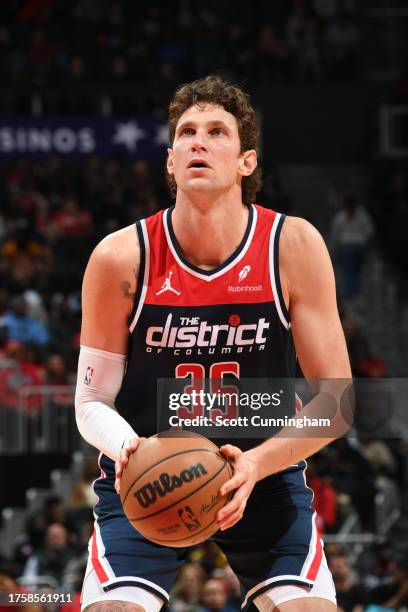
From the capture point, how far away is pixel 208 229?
5031 mm

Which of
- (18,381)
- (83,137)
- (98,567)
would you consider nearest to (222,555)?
(18,381)

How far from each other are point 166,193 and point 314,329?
11.7 metres

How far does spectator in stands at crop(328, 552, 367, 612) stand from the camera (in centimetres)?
928

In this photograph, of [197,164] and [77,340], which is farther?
[77,340]

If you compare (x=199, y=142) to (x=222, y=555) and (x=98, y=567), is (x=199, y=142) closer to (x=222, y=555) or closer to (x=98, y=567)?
(x=98, y=567)

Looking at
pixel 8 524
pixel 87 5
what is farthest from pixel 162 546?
pixel 87 5

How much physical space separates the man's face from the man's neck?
0.29 feet

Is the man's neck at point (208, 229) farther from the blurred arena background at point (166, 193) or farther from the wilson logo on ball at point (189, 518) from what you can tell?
the blurred arena background at point (166, 193)

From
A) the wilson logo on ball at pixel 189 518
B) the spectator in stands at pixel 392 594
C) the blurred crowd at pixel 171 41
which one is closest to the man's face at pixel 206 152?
the wilson logo on ball at pixel 189 518

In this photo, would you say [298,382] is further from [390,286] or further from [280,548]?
[390,286]

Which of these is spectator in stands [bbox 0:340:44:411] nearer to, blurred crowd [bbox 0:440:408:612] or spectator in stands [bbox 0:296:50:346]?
spectator in stands [bbox 0:296:50:346]

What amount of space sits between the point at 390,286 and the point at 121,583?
13884 mm

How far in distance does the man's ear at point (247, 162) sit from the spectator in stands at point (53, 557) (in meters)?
5.97

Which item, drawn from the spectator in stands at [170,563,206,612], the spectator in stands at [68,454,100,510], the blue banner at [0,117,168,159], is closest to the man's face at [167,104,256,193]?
the spectator in stands at [170,563,206,612]
